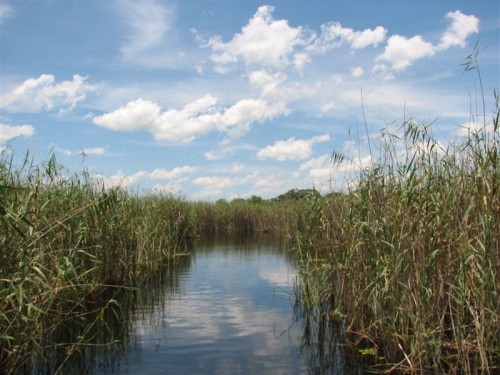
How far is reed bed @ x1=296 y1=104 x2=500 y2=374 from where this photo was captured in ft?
15.5

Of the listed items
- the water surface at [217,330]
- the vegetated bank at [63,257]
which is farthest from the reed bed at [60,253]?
the water surface at [217,330]

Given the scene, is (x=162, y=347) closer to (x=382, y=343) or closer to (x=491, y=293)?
(x=382, y=343)

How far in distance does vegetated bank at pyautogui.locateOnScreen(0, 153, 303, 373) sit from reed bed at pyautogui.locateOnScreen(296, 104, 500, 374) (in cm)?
350

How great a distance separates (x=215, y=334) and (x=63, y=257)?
9.02 feet

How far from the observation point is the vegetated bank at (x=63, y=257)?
4945 millimetres

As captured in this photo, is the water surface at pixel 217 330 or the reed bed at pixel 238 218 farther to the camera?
the reed bed at pixel 238 218

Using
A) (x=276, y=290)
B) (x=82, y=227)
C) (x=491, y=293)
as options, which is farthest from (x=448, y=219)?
(x=276, y=290)

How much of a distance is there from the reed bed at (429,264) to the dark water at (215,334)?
32.8 inches

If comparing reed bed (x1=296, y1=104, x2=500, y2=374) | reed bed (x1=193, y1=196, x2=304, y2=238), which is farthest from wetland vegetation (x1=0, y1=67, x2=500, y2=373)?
reed bed (x1=193, y1=196, x2=304, y2=238)

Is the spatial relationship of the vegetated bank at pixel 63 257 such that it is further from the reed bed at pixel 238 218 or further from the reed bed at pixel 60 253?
the reed bed at pixel 238 218

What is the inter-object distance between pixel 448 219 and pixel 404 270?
2.61 feet

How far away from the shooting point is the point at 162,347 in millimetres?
6922

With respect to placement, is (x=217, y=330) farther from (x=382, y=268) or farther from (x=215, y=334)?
(x=382, y=268)

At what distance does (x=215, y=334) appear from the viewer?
756cm
